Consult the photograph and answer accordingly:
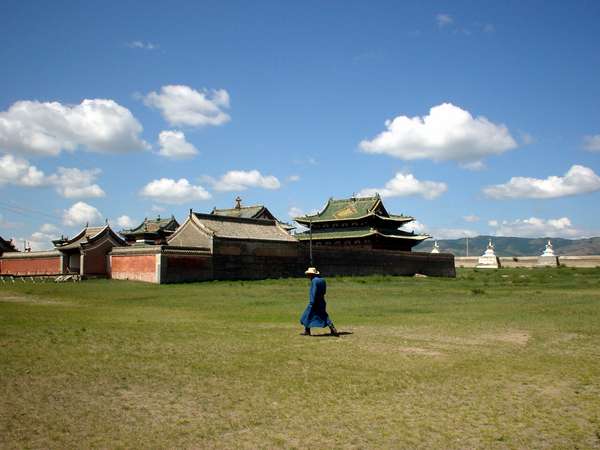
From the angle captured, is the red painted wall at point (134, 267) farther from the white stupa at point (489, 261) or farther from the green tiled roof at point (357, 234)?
the white stupa at point (489, 261)

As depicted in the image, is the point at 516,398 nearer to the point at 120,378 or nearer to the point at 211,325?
the point at 120,378

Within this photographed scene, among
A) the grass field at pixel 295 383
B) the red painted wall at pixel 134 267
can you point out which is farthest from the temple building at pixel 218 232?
the grass field at pixel 295 383

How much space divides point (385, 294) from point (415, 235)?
30.3 meters

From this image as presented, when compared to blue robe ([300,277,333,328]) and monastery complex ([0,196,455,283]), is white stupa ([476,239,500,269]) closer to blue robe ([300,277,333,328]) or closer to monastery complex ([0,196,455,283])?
monastery complex ([0,196,455,283])

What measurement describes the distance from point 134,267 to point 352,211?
998 inches

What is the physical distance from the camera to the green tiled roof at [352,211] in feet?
189

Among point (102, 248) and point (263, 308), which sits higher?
point (102, 248)


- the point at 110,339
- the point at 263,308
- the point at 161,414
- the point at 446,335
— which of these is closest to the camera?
the point at 161,414

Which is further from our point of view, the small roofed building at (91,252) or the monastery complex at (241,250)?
the small roofed building at (91,252)

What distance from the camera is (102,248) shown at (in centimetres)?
4359

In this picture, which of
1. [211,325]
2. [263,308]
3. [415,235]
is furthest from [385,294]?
[415,235]

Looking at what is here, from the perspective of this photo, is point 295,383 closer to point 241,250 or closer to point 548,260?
point 241,250

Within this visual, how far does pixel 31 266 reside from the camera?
48.8 meters

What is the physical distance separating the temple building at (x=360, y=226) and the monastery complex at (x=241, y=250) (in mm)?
99
